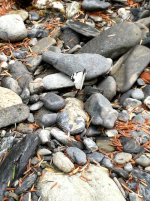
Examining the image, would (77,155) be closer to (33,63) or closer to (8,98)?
(8,98)

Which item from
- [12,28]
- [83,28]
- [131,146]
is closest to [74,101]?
[131,146]

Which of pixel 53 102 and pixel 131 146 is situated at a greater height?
pixel 53 102

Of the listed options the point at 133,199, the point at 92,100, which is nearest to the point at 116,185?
the point at 133,199

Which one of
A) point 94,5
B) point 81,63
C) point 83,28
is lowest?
point 81,63

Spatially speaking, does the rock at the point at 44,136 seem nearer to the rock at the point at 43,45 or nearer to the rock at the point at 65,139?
the rock at the point at 65,139

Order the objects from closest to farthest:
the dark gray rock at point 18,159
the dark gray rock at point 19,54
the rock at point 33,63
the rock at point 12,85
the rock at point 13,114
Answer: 1. the dark gray rock at point 18,159
2. the rock at point 13,114
3. the rock at point 12,85
4. the rock at point 33,63
5. the dark gray rock at point 19,54

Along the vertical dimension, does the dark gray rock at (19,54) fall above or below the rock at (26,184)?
above

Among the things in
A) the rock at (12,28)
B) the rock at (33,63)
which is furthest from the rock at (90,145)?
the rock at (12,28)

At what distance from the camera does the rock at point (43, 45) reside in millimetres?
4670

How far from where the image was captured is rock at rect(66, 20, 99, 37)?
15.9 feet

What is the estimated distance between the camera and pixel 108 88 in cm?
414

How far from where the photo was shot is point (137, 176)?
3.19 m

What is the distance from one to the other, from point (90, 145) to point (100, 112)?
49 centimetres

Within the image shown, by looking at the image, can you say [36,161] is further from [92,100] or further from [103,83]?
[103,83]
